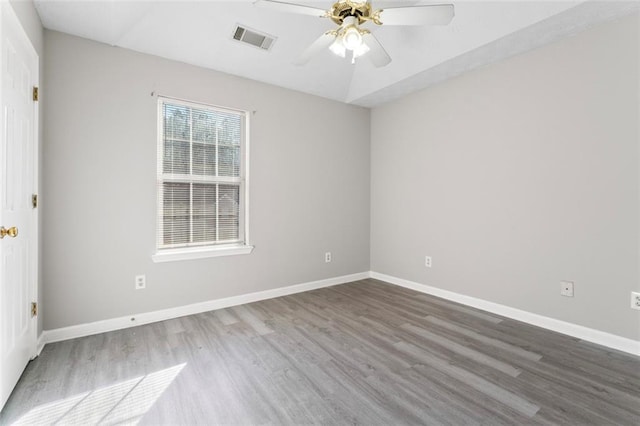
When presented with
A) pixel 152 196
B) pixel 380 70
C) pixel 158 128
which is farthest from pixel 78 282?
pixel 380 70

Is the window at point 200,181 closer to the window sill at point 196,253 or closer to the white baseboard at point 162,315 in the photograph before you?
the window sill at point 196,253

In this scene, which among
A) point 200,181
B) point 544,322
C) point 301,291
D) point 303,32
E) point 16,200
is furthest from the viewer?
point 301,291

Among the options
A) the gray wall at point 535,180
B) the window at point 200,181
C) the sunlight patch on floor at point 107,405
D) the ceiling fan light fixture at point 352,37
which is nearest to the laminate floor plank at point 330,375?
the sunlight patch on floor at point 107,405

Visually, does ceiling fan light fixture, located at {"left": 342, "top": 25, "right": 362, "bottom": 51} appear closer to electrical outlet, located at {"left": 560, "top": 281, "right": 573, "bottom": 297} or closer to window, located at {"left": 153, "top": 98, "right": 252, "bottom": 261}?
window, located at {"left": 153, "top": 98, "right": 252, "bottom": 261}

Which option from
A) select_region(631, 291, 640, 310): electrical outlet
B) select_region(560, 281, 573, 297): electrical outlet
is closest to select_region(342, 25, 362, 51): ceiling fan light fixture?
select_region(560, 281, 573, 297): electrical outlet

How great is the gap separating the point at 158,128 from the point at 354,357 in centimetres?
270

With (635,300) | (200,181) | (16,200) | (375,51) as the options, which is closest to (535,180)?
(635,300)

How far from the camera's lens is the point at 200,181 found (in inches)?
127

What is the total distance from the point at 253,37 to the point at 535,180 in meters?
2.99

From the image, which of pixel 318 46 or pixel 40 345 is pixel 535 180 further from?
pixel 40 345

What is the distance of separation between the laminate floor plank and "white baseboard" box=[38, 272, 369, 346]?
0.08 meters

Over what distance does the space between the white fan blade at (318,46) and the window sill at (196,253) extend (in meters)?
1.98

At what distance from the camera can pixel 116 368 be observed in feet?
6.94

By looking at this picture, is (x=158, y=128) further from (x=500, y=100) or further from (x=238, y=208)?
(x=500, y=100)
